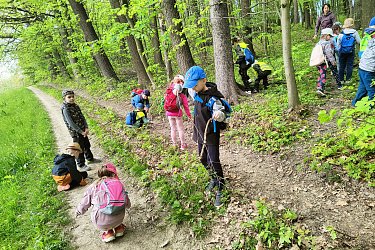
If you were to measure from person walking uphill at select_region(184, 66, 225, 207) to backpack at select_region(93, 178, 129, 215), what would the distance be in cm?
154

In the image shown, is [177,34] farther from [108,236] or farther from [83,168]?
[108,236]

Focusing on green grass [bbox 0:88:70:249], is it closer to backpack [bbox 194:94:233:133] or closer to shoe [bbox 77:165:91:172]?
shoe [bbox 77:165:91:172]

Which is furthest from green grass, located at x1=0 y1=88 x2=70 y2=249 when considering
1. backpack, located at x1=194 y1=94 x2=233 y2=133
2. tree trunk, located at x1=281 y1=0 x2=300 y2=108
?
tree trunk, located at x1=281 y1=0 x2=300 y2=108

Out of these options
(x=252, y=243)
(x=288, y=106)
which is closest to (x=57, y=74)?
(x=288, y=106)

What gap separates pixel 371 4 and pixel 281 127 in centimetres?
775

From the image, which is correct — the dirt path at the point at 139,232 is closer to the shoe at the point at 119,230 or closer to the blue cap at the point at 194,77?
the shoe at the point at 119,230

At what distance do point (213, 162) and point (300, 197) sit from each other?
1583mm

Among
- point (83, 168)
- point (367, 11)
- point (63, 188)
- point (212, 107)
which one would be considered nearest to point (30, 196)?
point (63, 188)

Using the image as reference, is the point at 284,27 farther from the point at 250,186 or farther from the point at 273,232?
the point at 273,232

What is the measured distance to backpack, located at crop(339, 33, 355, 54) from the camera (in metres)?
7.80

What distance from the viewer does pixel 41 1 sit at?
57.4ft

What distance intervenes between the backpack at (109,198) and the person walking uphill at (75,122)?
9.78ft

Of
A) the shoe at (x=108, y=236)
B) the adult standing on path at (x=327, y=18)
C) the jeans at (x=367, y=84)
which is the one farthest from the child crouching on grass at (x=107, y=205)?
the adult standing on path at (x=327, y=18)

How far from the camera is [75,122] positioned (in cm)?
655
